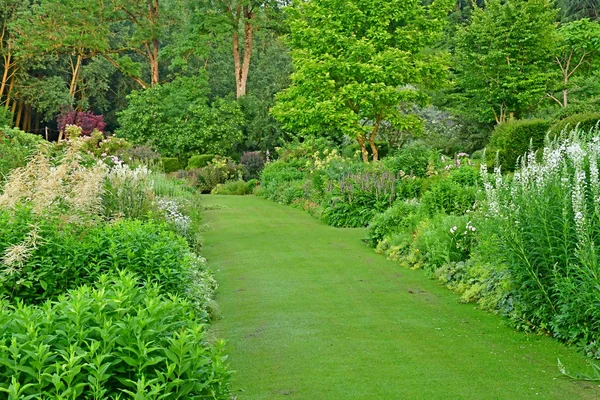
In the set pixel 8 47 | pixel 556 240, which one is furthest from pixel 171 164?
pixel 556 240

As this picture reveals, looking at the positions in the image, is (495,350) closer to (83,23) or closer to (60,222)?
(60,222)

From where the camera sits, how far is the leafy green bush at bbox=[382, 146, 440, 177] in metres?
13.4

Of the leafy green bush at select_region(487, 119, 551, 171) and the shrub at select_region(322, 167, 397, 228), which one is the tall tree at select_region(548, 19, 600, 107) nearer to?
the leafy green bush at select_region(487, 119, 551, 171)

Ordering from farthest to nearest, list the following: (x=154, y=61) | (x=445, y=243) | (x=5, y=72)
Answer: (x=154, y=61)
(x=5, y=72)
(x=445, y=243)

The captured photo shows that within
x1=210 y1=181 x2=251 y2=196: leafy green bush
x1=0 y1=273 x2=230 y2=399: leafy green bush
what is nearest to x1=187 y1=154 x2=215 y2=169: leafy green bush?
x1=210 y1=181 x2=251 y2=196: leafy green bush

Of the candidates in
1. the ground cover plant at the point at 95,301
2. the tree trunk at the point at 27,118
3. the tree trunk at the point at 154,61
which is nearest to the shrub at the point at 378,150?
the ground cover plant at the point at 95,301

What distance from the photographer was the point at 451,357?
17.0 ft

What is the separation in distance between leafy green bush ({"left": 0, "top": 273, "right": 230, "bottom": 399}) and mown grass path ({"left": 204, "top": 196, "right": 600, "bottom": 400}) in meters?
1.63

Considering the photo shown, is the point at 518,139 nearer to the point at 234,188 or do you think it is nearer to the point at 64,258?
the point at 234,188

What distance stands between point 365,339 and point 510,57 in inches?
861

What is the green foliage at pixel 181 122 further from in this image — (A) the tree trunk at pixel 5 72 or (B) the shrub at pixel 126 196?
(B) the shrub at pixel 126 196

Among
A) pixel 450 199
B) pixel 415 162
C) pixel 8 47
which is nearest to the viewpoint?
pixel 450 199

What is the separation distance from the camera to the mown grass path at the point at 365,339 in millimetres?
4543

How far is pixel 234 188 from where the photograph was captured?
23453 mm
